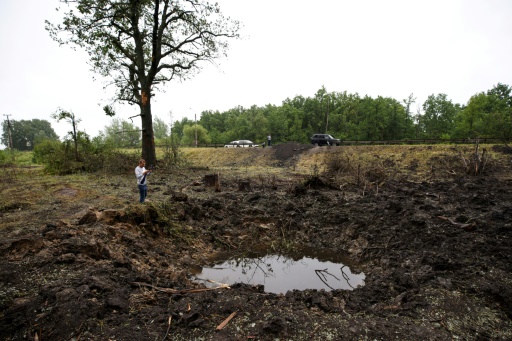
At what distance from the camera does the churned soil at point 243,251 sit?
372 centimetres

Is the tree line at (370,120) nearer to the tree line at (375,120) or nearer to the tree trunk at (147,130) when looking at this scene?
the tree line at (375,120)

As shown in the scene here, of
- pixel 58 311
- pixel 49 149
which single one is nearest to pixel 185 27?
pixel 49 149

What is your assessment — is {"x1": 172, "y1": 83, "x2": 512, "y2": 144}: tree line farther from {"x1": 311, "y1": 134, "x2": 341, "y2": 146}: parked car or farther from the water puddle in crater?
the water puddle in crater

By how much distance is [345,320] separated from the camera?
400 centimetres

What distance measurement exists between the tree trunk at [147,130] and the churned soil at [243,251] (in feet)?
18.8

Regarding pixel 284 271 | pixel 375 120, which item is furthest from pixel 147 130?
pixel 375 120

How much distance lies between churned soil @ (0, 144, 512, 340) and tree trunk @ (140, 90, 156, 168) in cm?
574

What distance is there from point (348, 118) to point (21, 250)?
5463cm

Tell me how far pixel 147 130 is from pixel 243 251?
38.4 feet

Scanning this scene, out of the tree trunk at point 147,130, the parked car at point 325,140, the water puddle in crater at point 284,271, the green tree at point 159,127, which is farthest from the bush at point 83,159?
the green tree at point 159,127

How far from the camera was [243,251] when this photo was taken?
8.07 m

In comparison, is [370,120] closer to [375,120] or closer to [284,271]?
[375,120]

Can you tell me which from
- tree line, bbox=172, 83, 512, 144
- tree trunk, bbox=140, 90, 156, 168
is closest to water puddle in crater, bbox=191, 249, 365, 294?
tree trunk, bbox=140, 90, 156, 168

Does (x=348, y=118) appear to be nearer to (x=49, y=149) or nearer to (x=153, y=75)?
(x=153, y=75)
